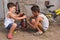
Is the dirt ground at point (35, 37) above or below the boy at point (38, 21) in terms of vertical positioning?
below

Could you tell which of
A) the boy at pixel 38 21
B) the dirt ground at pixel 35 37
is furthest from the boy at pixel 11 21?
the boy at pixel 38 21

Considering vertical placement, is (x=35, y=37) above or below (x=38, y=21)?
below

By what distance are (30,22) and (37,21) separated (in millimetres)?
335

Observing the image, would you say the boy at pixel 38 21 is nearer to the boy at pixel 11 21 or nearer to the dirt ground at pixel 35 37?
the dirt ground at pixel 35 37

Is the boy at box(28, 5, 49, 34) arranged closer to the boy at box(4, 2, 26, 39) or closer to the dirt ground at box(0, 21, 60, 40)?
the dirt ground at box(0, 21, 60, 40)

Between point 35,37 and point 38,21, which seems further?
point 38,21

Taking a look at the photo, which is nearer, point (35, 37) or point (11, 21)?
point (35, 37)

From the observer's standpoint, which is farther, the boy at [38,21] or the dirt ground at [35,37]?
the boy at [38,21]

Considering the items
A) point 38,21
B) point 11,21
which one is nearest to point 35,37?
point 38,21

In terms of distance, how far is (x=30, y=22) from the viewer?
5.70 metres

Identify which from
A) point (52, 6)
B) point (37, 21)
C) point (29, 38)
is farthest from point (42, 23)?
point (52, 6)

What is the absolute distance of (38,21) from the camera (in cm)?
545

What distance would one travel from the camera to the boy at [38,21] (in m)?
5.46

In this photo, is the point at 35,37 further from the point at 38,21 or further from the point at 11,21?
the point at 11,21
